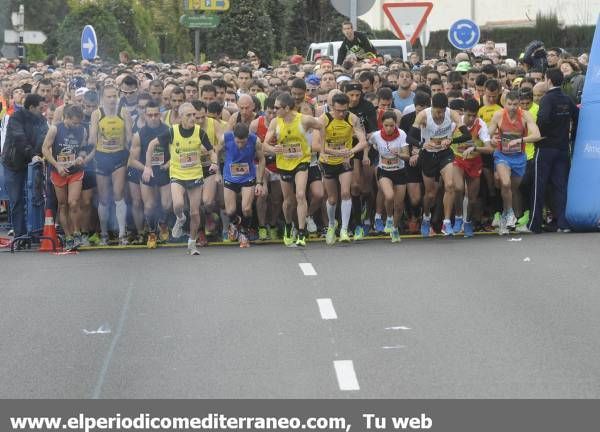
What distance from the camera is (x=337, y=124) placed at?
1762 centimetres

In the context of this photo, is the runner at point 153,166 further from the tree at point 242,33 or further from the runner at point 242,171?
the tree at point 242,33

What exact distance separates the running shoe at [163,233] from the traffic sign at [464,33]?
10.7m

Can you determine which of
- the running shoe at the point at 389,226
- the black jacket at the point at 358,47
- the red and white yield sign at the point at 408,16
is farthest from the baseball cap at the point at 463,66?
the running shoe at the point at 389,226

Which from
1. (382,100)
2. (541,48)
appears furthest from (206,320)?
(541,48)

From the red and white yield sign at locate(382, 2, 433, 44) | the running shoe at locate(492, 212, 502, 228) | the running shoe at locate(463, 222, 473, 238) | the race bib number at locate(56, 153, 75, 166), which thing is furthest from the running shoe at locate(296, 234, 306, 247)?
the red and white yield sign at locate(382, 2, 433, 44)

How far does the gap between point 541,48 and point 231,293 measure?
11552 millimetres

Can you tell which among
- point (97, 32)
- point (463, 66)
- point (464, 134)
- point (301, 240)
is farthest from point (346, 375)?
point (97, 32)

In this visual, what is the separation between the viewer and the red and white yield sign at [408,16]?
23.9 metres

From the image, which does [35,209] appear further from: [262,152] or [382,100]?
[382,100]

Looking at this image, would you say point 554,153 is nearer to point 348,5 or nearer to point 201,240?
point 201,240

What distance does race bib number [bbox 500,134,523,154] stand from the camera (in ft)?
59.6
